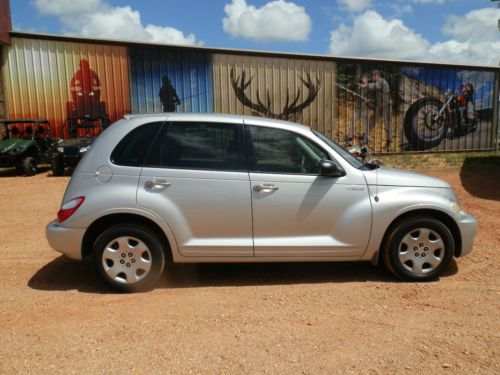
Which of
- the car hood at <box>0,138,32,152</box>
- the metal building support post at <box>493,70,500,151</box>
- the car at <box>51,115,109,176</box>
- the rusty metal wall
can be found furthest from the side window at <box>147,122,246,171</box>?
the metal building support post at <box>493,70,500,151</box>

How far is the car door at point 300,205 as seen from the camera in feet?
13.4

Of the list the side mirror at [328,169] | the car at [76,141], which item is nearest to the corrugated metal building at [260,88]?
the car at [76,141]

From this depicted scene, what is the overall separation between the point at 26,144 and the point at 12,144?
0.37 meters

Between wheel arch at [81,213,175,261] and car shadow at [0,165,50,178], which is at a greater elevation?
wheel arch at [81,213,175,261]

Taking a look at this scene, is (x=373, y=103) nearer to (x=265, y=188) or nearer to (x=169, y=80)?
(x=169, y=80)

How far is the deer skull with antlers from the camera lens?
16484 mm

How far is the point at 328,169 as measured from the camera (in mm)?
4055

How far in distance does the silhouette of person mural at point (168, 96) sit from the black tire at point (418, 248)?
12.7m

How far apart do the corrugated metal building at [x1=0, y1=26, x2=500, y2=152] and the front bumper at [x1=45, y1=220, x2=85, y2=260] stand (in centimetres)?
1171

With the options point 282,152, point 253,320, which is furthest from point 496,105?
point 253,320

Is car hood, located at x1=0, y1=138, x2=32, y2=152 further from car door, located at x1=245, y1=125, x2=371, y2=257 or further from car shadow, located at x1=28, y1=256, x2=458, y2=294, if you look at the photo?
car door, located at x1=245, y1=125, x2=371, y2=257

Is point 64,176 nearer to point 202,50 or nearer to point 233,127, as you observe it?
point 202,50

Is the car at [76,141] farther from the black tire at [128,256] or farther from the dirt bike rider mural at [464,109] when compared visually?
the dirt bike rider mural at [464,109]

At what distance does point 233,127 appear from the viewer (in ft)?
13.9
